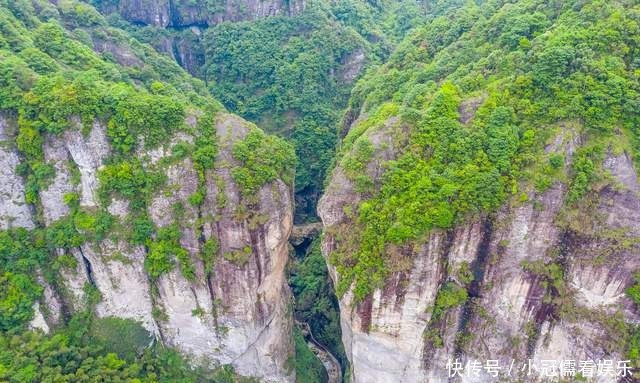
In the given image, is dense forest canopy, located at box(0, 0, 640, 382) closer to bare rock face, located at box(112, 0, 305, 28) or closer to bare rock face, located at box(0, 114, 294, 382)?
bare rock face, located at box(0, 114, 294, 382)

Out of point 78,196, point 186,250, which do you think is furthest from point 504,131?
point 78,196

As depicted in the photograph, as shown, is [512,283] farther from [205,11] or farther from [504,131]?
[205,11]

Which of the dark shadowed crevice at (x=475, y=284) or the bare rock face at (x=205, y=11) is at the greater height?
the bare rock face at (x=205, y=11)

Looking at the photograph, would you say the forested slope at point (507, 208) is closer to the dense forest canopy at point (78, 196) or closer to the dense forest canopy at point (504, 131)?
the dense forest canopy at point (504, 131)

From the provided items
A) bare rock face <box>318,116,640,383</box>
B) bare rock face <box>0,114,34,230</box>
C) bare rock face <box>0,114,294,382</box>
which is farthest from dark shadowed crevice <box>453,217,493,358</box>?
bare rock face <box>0,114,34,230</box>

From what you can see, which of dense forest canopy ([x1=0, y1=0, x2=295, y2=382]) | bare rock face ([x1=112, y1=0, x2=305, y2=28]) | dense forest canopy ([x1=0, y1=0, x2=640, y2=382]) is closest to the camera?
dense forest canopy ([x1=0, y1=0, x2=640, y2=382])

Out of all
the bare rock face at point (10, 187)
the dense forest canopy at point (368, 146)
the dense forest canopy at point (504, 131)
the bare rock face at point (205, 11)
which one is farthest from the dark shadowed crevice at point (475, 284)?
the bare rock face at point (205, 11)

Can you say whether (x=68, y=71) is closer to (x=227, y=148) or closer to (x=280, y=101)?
(x=227, y=148)
